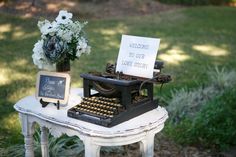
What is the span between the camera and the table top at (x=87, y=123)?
8.16 ft

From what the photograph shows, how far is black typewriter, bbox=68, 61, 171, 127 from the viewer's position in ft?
8.48

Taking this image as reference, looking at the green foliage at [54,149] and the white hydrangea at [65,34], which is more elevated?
the white hydrangea at [65,34]

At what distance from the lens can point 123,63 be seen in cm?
282

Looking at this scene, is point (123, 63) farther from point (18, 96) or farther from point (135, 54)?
point (18, 96)

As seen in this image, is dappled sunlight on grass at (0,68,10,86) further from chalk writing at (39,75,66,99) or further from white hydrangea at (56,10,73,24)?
white hydrangea at (56,10,73,24)

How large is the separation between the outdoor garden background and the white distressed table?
84 centimetres

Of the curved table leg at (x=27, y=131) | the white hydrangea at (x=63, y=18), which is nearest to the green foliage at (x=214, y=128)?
the curved table leg at (x=27, y=131)

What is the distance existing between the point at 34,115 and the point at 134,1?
11030 millimetres

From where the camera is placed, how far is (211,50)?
830 cm

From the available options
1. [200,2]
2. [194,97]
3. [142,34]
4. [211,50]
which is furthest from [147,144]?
[200,2]

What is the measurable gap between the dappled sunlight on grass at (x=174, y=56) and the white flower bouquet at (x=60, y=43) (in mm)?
4641

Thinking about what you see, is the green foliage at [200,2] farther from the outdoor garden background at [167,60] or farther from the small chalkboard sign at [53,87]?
the small chalkboard sign at [53,87]

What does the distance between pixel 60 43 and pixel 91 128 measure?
2.15 ft

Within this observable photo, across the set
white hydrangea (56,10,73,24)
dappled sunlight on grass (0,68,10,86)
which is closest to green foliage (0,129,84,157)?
white hydrangea (56,10,73,24)
